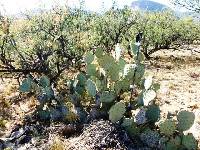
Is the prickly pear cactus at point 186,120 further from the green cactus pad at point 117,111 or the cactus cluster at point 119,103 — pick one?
the green cactus pad at point 117,111

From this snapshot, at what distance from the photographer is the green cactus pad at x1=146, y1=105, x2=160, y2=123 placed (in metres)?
8.26

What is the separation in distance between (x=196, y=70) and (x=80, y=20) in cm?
555

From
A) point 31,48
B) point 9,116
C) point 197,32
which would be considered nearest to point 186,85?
point 31,48

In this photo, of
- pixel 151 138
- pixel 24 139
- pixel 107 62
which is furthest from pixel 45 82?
pixel 151 138

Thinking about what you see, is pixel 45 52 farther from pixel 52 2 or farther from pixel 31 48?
pixel 52 2

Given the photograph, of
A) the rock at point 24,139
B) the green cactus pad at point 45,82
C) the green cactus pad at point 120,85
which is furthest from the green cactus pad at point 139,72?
the rock at point 24,139

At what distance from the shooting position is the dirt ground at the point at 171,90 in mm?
10594

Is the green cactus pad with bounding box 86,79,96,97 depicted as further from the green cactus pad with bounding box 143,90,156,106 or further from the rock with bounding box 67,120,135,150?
the green cactus pad with bounding box 143,90,156,106

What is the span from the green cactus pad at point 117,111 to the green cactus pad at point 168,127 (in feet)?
2.66

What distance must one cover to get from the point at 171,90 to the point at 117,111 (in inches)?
199

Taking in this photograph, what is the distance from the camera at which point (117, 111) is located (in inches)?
322

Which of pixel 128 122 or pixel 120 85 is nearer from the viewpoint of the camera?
pixel 128 122

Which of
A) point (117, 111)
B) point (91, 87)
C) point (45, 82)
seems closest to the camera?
point (117, 111)

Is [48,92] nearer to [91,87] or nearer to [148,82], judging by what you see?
[91,87]
